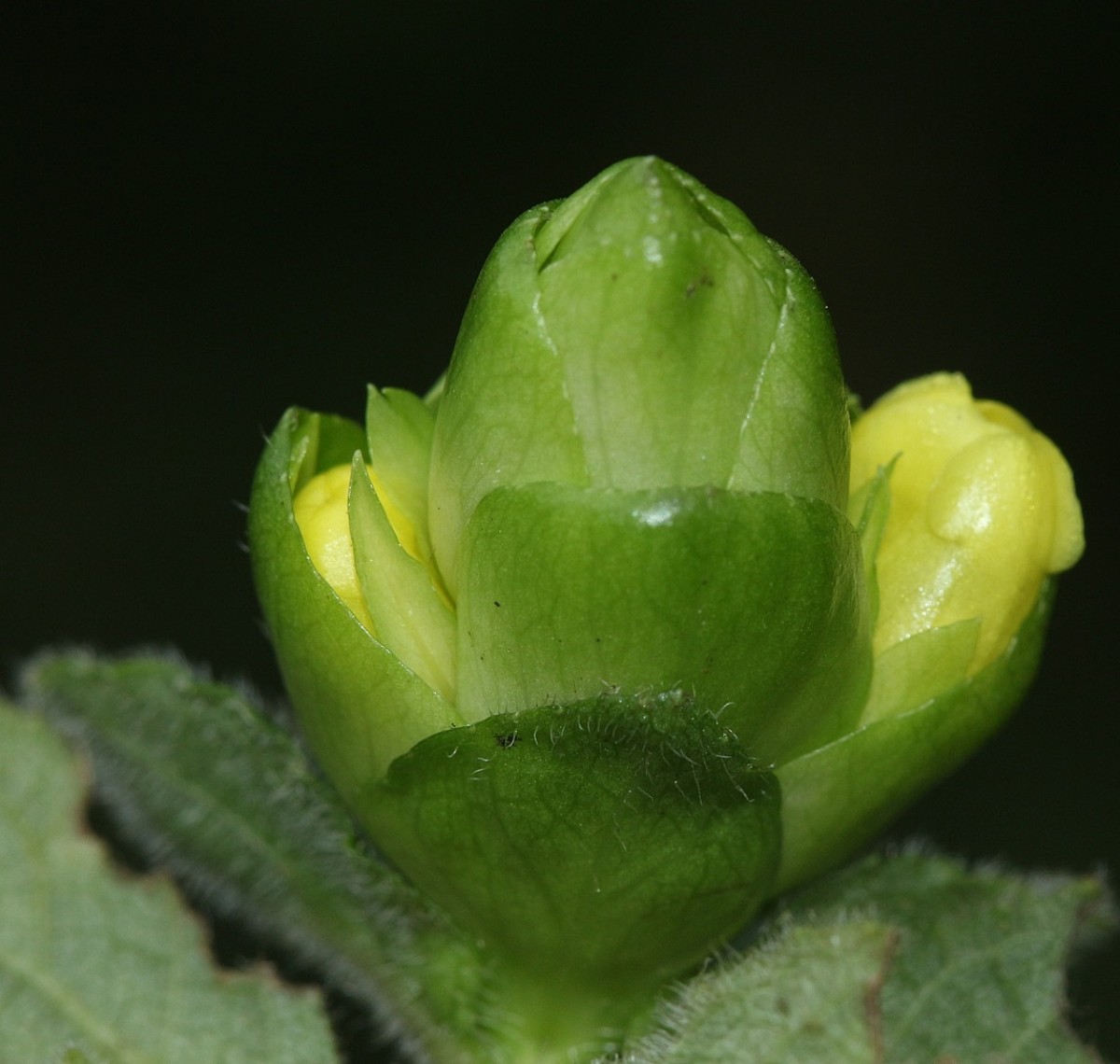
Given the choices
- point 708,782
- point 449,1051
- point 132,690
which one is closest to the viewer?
point 708,782

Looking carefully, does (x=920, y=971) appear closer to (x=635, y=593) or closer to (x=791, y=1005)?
(x=791, y=1005)

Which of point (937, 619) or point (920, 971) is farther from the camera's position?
point (920, 971)

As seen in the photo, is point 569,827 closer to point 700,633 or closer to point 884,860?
point 700,633

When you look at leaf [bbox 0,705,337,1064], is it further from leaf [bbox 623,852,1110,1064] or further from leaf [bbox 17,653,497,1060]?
leaf [bbox 623,852,1110,1064]

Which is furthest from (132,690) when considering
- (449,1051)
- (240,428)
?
(240,428)

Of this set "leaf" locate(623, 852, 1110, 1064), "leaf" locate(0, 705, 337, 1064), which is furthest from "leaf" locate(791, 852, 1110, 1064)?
"leaf" locate(0, 705, 337, 1064)

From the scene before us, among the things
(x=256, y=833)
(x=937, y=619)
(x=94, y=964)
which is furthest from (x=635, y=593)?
(x=94, y=964)
